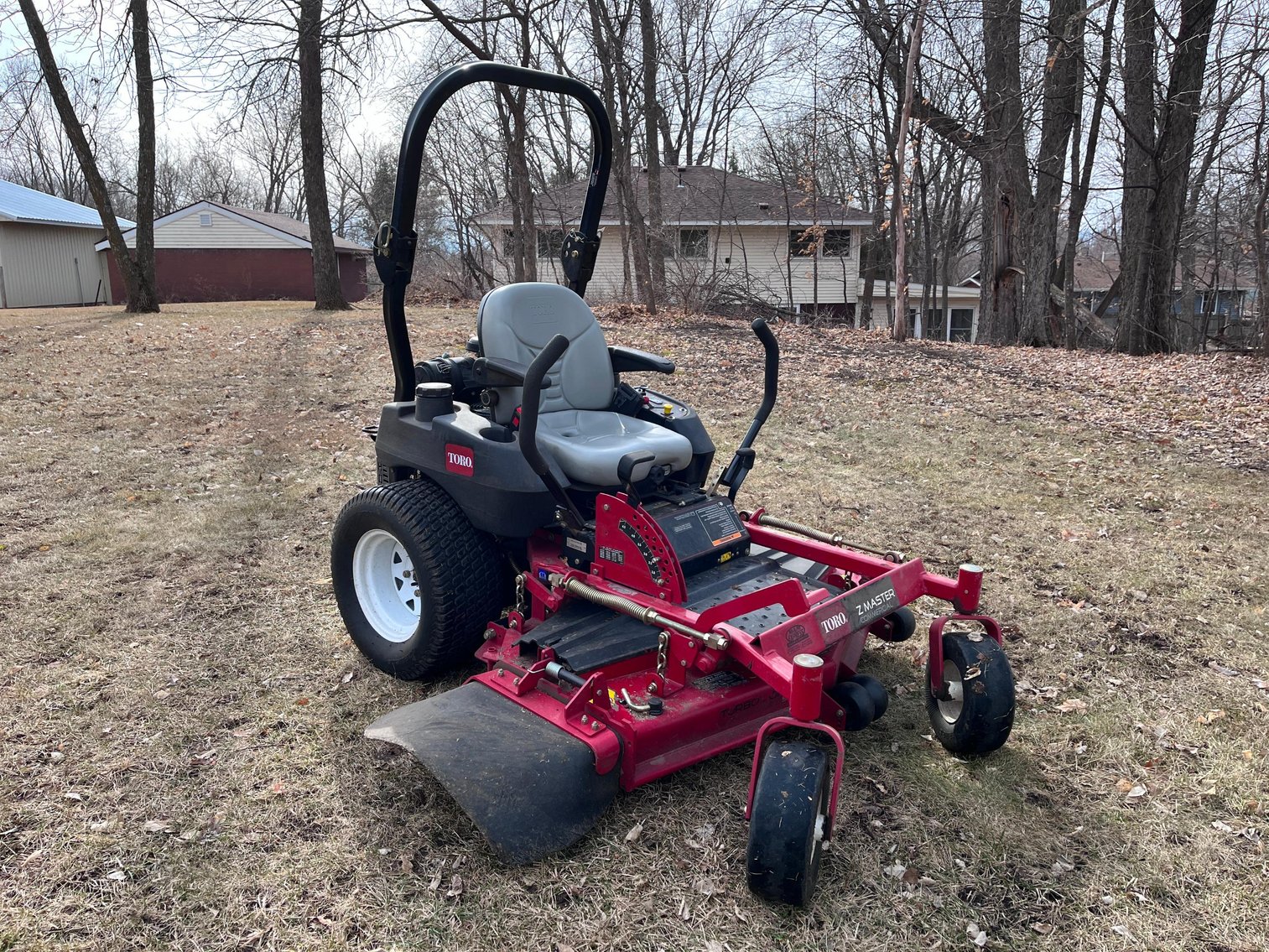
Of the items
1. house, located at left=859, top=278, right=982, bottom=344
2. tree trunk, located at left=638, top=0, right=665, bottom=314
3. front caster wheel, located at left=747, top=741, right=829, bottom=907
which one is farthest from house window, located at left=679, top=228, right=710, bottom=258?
front caster wheel, located at left=747, top=741, right=829, bottom=907

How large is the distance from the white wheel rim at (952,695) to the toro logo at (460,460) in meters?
1.90

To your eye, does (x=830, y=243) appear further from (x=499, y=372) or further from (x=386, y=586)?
(x=386, y=586)

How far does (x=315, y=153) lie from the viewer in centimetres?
1544

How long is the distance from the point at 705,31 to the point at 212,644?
22.8 meters

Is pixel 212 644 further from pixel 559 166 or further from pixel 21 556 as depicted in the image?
pixel 559 166

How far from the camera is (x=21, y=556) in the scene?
201 inches

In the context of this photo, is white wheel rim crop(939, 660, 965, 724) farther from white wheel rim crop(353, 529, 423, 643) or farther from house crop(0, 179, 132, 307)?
house crop(0, 179, 132, 307)

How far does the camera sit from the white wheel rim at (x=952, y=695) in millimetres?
3236

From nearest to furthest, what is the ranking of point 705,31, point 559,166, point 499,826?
point 499,826, point 705,31, point 559,166

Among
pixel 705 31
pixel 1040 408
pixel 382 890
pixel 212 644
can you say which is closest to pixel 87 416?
pixel 212 644

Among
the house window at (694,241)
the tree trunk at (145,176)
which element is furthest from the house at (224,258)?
the tree trunk at (145,176)

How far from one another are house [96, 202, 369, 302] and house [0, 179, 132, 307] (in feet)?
2.15

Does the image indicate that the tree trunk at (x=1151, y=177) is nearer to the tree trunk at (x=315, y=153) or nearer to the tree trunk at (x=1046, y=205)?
the tree trunk at (x=1046, y=205)

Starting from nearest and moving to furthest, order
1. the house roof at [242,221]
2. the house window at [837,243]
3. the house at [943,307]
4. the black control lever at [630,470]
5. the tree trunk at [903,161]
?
1. the black control lever at [630,470]
2. the tree trunk at [903,161]
3. the house window at [837,243]
4. the house roof at [242,221]
5. the house at [943,307]
